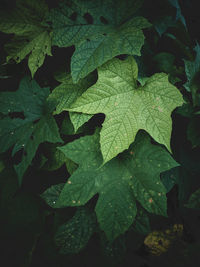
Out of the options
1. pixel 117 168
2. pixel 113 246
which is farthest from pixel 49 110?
pixel 113 246

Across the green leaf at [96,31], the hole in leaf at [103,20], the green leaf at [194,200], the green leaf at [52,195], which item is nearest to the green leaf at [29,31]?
the green leaf at [96,31]

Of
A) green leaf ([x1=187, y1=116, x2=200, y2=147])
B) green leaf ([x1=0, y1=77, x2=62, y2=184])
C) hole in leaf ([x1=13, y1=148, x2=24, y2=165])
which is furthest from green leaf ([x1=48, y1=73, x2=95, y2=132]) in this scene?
Answer: green leaf ([x1=187, y1=116, x2=200, y2=147])

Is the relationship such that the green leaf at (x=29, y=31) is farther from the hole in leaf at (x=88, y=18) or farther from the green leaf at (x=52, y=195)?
the green leaf at (x=52, y=195)

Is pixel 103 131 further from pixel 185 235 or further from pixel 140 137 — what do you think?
pixel 185 235

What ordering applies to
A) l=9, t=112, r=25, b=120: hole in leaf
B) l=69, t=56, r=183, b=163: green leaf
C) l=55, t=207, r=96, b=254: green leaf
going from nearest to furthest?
l=69, t=56, r=183, b=163: green leaf, l=55, t=207, r=96, b=254: green leaf, l=9, t=112, r=25, b=120: hole in leaf

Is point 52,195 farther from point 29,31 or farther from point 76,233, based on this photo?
point 29,31

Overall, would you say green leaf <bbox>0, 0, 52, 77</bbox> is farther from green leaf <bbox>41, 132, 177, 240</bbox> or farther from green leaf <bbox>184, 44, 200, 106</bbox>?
green leaf <bbox>184, 44, 200, 106</bbox>

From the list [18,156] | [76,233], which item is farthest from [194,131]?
[18,156]
